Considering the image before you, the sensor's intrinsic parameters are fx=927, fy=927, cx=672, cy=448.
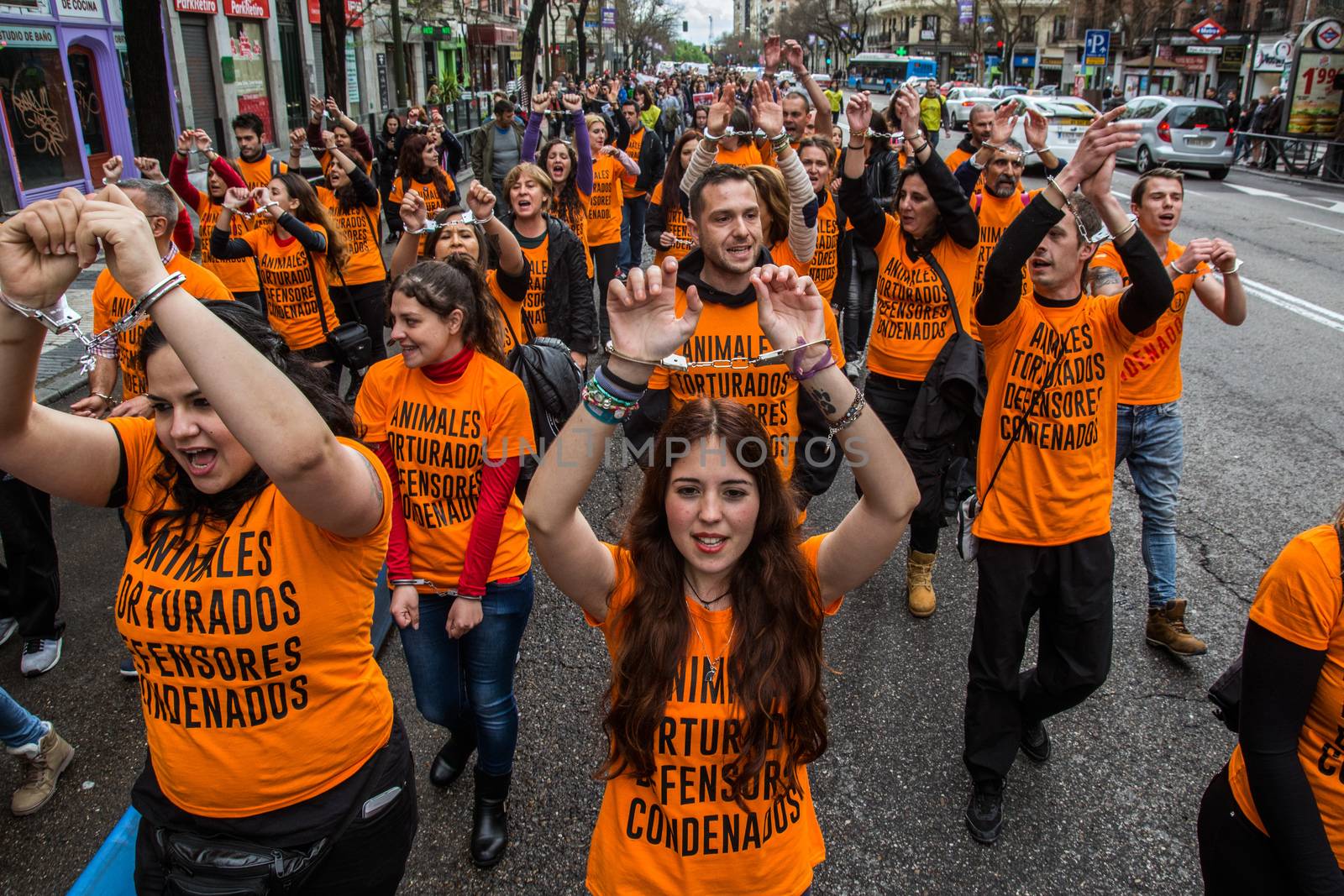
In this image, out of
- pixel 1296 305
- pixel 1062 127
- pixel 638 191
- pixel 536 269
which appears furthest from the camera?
pixel 1062 127

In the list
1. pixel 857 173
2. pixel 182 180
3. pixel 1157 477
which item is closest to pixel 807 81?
pixel 857 173

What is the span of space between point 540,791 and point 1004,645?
1.76m

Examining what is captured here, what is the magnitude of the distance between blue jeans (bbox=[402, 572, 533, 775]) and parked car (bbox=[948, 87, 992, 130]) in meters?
33.7

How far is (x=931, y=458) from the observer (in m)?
4.53

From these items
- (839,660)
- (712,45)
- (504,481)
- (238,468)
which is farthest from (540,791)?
(712,45)

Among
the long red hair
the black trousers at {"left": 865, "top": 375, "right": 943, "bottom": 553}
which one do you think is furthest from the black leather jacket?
the long red hair

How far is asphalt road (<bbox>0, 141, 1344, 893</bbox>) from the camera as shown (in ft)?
10.2

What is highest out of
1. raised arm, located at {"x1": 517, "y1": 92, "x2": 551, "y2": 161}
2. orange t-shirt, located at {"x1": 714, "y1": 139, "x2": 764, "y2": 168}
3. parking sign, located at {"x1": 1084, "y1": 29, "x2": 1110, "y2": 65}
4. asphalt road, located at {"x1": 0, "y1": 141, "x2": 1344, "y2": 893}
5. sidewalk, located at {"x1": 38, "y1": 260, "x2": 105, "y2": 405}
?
parking sign, located at {"x1": 1084, "y1": 29, "x2": 1110, "y2": 65}

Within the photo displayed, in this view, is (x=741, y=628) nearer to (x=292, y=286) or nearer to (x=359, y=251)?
(x=292, y=286)

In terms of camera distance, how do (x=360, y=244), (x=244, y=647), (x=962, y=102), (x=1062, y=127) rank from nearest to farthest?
(x=244, y=647) → (x=360, y=244) → (x=1062, y=127) → (x=962, y=102)

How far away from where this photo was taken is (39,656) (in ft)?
13.8

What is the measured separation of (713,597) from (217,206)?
649 cm

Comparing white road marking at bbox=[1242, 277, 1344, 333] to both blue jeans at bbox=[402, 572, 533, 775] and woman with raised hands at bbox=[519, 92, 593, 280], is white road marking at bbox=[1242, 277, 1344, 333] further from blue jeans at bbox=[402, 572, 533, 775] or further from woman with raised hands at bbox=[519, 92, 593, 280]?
blue jeans at bbox=[402, 572, 533, 775]

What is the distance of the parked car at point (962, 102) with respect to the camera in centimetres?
3378
